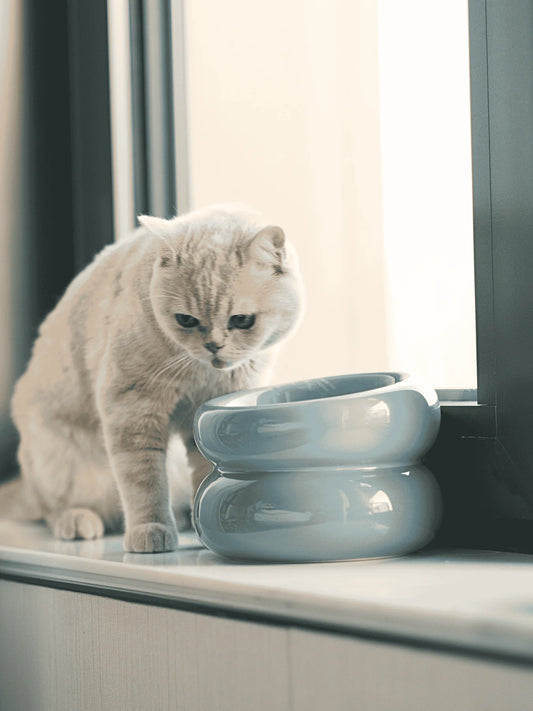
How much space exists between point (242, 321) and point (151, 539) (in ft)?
0.87

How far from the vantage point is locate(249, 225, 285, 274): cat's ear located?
0.91m

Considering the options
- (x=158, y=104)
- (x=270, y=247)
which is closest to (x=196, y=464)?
(x=270, y=247)

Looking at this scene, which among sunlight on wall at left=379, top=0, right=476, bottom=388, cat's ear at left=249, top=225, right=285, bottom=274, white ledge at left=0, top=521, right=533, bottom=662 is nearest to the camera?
white ledge at left=0, top=521, right=533, bottom=662

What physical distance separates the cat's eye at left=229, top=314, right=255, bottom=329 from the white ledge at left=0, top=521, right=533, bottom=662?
251mm

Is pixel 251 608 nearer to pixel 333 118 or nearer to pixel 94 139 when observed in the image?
pixel 333 118

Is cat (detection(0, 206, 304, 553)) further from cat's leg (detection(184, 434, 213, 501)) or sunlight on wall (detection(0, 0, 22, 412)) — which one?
sunlight on wall (detection(0, 0, 22, 412))

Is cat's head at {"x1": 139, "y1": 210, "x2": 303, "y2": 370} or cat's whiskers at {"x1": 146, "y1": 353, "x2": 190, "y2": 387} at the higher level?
cat's head at {"x1": 139, "y1": 210, "x2": 303, "y2": 370}

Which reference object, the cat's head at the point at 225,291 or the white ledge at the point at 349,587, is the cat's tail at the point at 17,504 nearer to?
the white ledge at the point at 349,587

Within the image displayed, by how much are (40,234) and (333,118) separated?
548 millimetres

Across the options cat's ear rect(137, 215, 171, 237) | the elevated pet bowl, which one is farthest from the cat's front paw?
cat's ear rect(137, 215, 171, 237)

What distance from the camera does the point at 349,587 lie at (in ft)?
2.27

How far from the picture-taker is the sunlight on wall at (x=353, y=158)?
1.04 meters

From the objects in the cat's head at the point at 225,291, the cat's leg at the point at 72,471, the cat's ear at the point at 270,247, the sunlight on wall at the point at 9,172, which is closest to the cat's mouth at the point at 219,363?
the cat's head at the point at 225,291

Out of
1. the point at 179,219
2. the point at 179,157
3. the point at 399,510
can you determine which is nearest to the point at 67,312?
the point at 179,219
